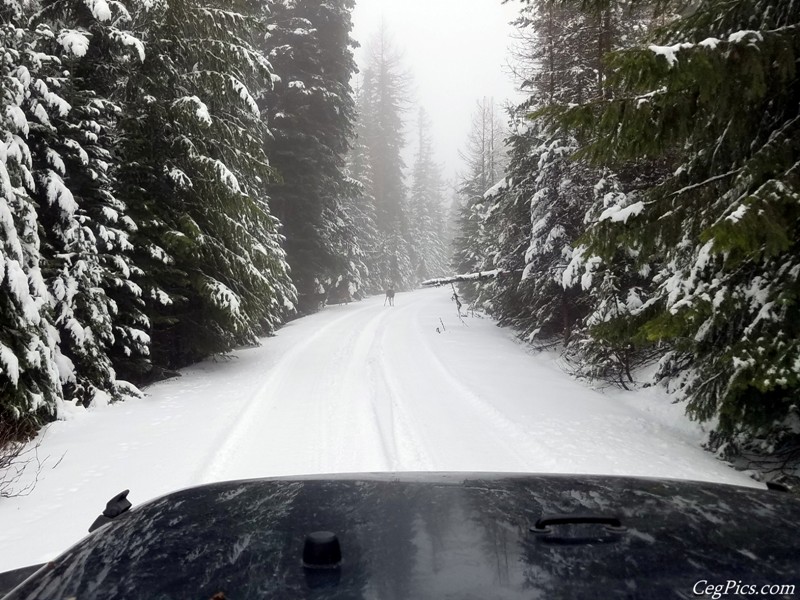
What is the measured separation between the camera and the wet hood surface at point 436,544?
4.73 feet

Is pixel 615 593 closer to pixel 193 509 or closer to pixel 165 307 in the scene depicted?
pixel 193 509

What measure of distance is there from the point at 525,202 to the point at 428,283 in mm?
4159

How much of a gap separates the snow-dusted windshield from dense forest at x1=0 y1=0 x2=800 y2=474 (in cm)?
5

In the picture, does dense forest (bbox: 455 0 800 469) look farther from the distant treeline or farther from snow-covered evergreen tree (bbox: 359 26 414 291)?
snow-covered evergreen tree (bbox: 359 26 414 291)

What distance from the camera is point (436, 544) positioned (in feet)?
5.73

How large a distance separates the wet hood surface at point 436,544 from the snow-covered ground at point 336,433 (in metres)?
3.74

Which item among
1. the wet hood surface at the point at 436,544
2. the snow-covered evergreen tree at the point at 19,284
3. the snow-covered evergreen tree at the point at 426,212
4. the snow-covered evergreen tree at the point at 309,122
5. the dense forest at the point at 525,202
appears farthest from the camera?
the snow-covered evergreen tree at the point at 426,212

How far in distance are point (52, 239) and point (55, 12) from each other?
487cm

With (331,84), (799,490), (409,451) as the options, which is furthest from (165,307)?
(331,84)

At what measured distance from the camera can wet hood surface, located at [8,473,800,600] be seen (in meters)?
1.44

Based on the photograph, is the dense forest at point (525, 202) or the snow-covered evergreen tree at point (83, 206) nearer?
the dense forest at point (525, 202)

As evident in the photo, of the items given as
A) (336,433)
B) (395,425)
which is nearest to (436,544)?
(336,433)

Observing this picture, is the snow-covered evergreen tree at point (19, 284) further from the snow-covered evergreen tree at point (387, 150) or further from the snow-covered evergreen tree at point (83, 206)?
the snow-covered evergreen tree at point (387, 150)

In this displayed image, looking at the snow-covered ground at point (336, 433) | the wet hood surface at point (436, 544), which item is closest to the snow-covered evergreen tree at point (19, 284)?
the snow-covered ground at point (336, 433)
